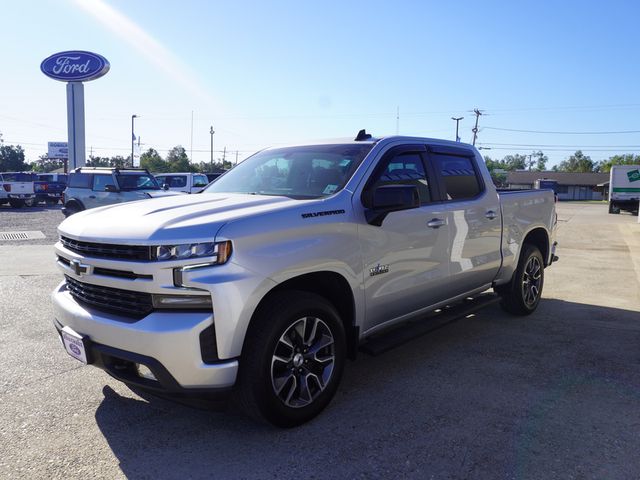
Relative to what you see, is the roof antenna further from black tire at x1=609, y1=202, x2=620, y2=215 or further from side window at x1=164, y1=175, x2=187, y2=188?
black tire at x1=609, y1=202, x2=620, y2=215

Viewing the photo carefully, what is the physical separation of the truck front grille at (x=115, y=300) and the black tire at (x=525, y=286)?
425 centimetres

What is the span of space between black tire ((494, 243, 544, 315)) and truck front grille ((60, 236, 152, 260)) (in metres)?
4.30

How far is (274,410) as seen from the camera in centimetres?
318

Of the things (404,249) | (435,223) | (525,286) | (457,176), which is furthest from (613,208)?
(404,249)

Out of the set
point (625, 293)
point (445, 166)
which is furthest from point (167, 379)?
point (625, 293)

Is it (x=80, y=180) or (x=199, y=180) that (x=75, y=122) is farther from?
(x=80, y=180)

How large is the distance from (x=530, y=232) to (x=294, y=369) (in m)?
4.11

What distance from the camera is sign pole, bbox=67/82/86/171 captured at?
2738 cm

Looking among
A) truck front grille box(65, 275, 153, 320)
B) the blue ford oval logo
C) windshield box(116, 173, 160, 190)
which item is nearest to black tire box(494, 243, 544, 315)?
truck front grille box(65, 275, 153, 320)

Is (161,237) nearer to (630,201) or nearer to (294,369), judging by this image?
(294,369)

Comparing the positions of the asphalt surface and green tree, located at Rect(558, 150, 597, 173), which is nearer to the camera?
the asphalt surface

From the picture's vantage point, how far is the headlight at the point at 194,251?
2877 mm

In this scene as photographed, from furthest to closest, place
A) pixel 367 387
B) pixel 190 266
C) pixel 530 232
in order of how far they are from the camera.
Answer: pixel 530 232 < pixel 367 387 < pixel 190 266

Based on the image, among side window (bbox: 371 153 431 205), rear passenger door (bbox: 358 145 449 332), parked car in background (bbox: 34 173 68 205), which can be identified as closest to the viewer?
rear passenger door (bbox: 358 145 449 332)
